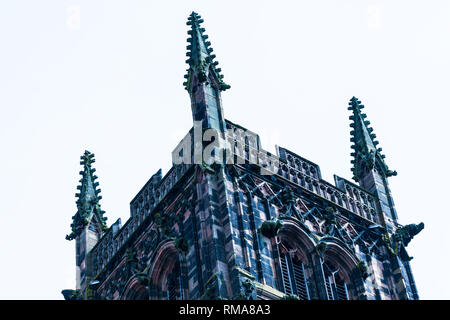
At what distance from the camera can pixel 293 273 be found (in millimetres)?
48688

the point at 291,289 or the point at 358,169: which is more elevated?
the point at 358,169

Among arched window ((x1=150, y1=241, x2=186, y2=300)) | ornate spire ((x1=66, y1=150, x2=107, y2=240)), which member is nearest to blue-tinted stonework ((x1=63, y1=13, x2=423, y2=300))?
arched window ((x1=150, y1=241, x2=186, y2=300))

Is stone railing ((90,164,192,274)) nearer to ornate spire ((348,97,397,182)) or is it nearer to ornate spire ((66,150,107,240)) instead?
ornate spire ((66,150,107,240))

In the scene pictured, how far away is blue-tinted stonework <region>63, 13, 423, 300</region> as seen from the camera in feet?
155

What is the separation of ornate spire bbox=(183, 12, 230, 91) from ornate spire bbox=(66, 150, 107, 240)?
796 centimetres

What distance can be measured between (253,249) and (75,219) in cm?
1338

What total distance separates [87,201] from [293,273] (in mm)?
13499

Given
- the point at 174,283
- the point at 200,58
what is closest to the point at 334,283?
the point at 174,283

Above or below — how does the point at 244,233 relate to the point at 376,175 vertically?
below

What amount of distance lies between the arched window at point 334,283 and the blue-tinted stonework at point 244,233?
0.04 metres

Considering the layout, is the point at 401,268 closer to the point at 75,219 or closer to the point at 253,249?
the point at 253,249

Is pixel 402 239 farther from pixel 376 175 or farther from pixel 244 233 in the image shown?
pixel 244 233

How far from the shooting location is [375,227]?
2094 inches
